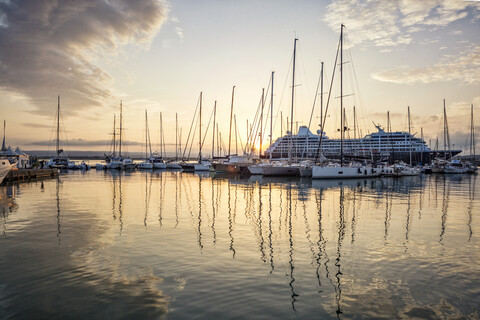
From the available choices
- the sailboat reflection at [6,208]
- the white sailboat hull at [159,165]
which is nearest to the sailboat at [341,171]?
the sailboat reflection at [6,208]

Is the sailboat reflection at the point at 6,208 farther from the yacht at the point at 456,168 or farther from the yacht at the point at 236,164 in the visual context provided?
the yacht at the point at 456,168

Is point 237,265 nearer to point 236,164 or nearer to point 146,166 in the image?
point 236,164

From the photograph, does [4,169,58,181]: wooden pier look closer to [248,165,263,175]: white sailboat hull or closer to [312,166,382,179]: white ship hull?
[248,165,263,175]: white sailboat hull

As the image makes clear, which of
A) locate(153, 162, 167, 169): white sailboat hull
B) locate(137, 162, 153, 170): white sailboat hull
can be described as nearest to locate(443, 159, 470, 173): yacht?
locate(153, 162, 167, 169): white sailboat hull

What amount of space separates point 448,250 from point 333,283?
4.53 m

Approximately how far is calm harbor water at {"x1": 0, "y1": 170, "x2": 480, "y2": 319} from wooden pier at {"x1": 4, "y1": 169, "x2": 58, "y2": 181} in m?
21.0

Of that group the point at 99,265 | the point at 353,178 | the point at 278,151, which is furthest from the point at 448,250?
the point at 278,151

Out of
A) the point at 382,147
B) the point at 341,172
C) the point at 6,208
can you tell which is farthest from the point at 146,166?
the point at 382,147

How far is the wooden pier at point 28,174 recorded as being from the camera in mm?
31633

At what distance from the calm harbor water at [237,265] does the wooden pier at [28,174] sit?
21.0 metres

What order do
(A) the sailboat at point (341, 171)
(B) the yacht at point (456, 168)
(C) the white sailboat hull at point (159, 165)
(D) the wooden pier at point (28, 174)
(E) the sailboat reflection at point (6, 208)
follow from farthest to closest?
(C) the white sailboat hull at point (159, 165), (B) the yacht at point (456, 168), (A) the sailboat at point (341, 171), (D) the wooden pier at point (28, 174), (E) the sailboat reflection at point (6, 208)

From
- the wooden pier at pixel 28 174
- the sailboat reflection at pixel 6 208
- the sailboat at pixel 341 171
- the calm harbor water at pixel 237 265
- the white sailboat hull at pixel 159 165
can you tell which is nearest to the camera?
the calm harbor water at pixel 237 265

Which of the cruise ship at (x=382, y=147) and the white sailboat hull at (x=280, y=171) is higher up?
the cruise ship at (x=382, y=147)

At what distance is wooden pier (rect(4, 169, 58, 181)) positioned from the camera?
104ft
